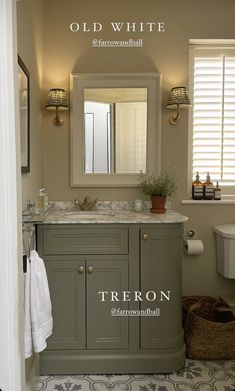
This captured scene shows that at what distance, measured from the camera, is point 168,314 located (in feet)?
6.91

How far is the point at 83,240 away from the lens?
6.72ft

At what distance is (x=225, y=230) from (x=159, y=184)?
59 centimetres

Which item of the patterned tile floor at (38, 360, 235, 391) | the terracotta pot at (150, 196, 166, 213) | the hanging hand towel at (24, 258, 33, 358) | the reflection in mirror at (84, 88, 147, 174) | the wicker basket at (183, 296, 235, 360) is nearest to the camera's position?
the hanging hand towel at (24, 258, 33, 358)

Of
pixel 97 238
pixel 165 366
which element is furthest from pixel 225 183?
pixel 165 366

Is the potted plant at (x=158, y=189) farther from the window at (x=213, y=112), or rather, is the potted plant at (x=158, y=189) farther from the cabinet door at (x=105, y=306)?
the cabinet door at (x=105, y=306)

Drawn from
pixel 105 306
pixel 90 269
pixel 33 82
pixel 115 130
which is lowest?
pixel 105 306

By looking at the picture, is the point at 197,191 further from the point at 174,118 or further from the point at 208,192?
the point at 174,118

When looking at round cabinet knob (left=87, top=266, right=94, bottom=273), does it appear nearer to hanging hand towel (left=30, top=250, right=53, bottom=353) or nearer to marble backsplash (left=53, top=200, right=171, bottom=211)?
hanging hand towel (left=30, top=250, right=53, bottom=353)

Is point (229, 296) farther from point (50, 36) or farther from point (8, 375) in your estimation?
point (50, 36)

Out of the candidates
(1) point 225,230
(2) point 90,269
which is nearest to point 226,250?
(1) point 225,230

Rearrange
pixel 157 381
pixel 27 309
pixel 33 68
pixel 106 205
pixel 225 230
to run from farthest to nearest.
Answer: pixel 106 205 → pixel 225 230 → pixel 33 68 → pixel 157 381 → pixel 27 309

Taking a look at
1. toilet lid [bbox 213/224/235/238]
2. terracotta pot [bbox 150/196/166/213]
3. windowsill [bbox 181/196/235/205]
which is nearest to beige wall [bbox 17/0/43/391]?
terracotta pot [bbox 150/196/166/213]

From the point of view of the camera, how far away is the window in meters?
2.60

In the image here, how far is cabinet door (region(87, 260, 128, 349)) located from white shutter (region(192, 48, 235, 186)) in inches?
43.1
